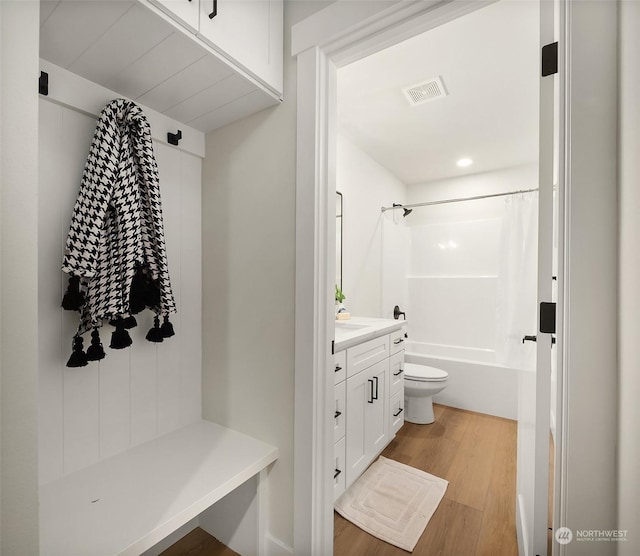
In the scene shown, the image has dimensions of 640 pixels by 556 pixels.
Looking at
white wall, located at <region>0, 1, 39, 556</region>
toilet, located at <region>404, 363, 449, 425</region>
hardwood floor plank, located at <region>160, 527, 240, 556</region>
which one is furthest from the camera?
toilet, located at <region>404, 363, 449, 425</region>

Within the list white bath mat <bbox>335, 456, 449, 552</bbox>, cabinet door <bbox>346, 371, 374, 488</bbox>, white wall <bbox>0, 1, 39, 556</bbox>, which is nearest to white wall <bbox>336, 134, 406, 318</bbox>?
cabinet door <bbox>346, 371, 374, 488</bbox>

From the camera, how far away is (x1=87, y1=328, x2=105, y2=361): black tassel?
43.9 inches

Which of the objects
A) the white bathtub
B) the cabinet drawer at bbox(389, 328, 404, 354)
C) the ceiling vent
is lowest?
the white bathtub

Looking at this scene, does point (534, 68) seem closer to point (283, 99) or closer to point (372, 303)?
point (283, 99)

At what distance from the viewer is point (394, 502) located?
1.75 m

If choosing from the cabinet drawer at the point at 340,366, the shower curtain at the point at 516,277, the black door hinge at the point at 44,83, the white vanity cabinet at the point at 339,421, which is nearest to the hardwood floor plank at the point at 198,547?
the white vanity cabinet at the point at 339,421

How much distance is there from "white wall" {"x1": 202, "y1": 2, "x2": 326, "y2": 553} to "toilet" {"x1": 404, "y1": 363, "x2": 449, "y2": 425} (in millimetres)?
1618

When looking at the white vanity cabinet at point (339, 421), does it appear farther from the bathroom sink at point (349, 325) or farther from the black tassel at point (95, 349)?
the black tassel at point (95, 349)

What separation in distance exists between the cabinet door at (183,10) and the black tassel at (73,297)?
86cm

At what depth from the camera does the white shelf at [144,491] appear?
901 millimetres

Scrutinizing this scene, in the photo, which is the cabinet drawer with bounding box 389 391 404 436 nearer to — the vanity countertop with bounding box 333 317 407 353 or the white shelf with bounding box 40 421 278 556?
the vanity countertop with bounding box 333 317 407 353

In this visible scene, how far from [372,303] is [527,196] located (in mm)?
1684

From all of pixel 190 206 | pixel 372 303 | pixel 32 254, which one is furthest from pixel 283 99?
pixel 372 303

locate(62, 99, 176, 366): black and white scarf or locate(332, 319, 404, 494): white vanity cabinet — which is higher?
locate(62, 99, 176, 366): black and white scarf
